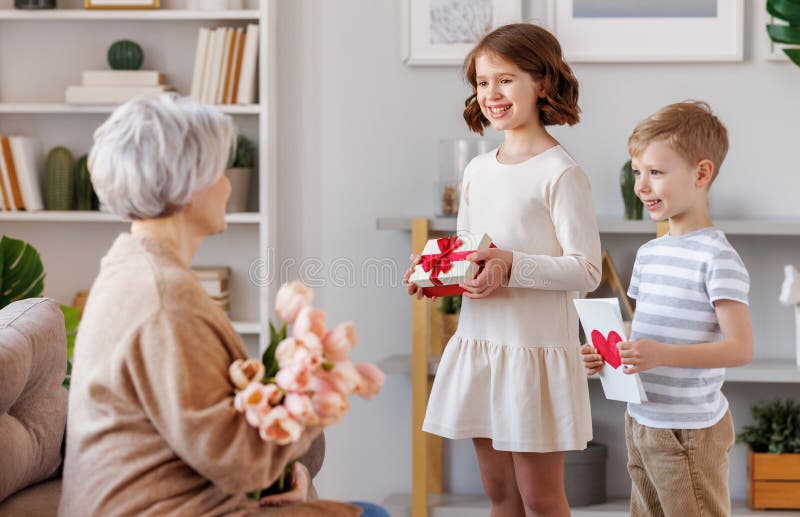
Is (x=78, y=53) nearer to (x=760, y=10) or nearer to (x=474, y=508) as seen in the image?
Answer: (x=474, y=508)

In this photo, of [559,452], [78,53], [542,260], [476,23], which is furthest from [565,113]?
[78,53]

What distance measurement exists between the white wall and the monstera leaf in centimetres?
14

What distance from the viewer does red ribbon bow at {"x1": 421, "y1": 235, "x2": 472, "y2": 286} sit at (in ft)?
6.29

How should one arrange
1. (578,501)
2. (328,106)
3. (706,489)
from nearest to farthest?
(706,489)
(578,501)
(328,106)

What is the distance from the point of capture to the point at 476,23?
122 inches

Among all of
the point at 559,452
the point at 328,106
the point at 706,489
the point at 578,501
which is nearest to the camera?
the point at 706,489

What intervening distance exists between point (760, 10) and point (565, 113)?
1395 mm

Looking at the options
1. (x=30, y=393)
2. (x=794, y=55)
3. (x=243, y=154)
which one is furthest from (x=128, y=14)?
(x=794, y=55)

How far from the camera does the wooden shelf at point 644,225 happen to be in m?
2.82

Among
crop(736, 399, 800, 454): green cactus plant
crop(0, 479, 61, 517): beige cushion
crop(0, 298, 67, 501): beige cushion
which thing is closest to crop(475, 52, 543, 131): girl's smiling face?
crop(0, 298, 67, 501): beige cushion

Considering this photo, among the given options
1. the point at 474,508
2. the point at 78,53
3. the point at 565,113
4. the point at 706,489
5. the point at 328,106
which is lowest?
the point at 474,508

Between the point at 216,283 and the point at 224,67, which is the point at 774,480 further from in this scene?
the point at 224,67

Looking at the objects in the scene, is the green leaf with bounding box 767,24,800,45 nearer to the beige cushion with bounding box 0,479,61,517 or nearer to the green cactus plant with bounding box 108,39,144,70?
the green cactus plant with bounding box 108,39,144,70

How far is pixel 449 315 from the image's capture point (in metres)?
3.04
